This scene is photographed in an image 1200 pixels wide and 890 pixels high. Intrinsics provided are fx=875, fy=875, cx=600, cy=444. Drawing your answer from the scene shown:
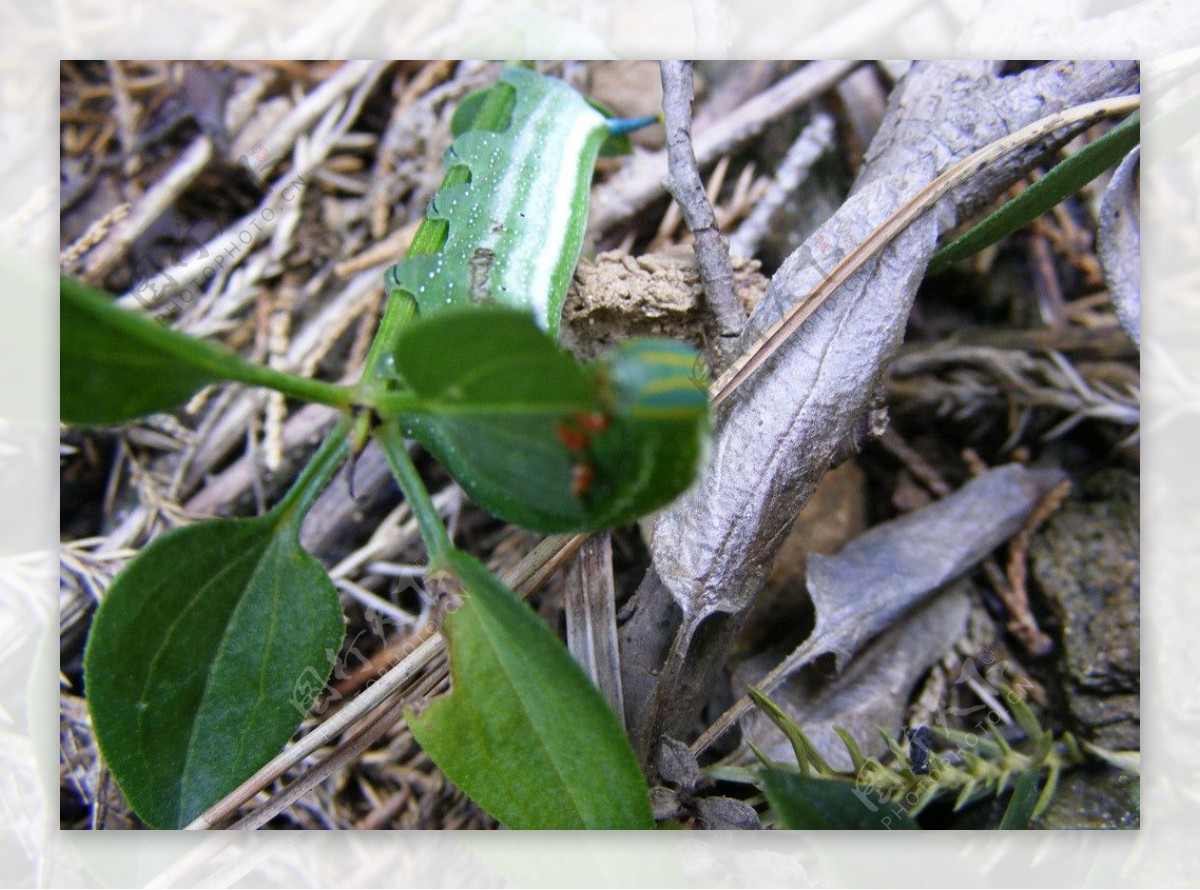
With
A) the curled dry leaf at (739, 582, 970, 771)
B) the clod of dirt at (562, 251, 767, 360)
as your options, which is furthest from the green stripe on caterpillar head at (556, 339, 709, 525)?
the curled dry leaf at (739, 582, 970, 771)

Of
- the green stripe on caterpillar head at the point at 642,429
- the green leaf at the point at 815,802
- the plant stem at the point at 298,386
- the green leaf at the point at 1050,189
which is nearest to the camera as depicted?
the green stripe on caterpillar head at the point at 642,429

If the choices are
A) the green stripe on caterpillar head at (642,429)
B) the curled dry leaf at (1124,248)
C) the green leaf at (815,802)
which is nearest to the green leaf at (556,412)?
the green stripe on caterpillar head at (642,429)

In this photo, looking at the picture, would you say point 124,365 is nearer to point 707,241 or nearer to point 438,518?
point 438,518

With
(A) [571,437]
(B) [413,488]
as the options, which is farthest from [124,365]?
(A) [571,437]

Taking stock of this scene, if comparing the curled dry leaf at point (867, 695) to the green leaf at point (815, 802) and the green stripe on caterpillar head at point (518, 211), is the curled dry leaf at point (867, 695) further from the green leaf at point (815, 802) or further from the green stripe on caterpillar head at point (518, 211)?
the green stripe on caterpillar head at point (518, 211)

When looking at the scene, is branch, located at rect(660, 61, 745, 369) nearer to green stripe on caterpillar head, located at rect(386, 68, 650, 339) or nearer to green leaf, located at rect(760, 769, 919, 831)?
green stripe on caterpillar head, located at rect(386, 68, 650, 339)

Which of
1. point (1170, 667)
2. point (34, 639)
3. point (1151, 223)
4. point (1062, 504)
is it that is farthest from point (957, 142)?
point (34, 639)

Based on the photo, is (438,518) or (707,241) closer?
(438,518)
